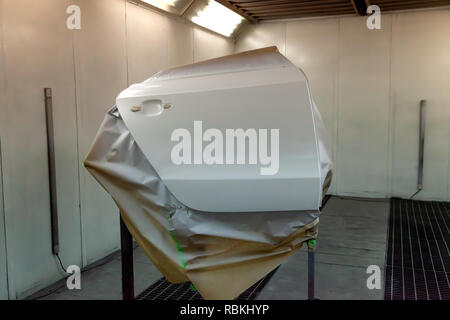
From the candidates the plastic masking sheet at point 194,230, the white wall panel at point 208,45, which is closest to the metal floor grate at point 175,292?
the plastic masking sheet at point 194,230

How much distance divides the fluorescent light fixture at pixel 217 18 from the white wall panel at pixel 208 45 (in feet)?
0.34

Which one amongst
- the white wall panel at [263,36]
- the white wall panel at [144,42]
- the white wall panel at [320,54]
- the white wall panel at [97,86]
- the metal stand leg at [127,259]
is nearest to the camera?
the metal stand leg at [127,259]

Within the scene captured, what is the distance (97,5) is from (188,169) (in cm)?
279

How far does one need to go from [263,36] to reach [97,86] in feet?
13.0

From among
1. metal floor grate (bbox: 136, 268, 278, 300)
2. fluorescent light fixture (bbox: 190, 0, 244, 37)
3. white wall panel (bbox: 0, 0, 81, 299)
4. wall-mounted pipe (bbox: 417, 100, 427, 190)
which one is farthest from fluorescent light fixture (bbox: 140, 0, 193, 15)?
wall-mounted pipe (bbox: 417, 100, 427, 190)

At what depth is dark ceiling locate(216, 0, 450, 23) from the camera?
19.6 ft

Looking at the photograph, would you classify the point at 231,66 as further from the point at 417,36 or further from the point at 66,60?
the point at 417,36

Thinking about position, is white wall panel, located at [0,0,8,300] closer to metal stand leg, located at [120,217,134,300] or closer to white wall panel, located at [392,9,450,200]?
metal stand leg, located at [120,217,134,300]

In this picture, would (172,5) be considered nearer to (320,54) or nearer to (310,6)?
(310,6)

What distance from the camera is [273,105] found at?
6.07 feet

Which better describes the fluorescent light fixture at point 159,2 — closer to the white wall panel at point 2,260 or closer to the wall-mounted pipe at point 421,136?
the white wall panel at point 2,260

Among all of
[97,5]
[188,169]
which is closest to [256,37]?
[97,5]

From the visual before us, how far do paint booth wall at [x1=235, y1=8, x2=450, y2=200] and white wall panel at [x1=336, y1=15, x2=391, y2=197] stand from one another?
16mm

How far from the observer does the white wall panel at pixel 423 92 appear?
20.9 feet
